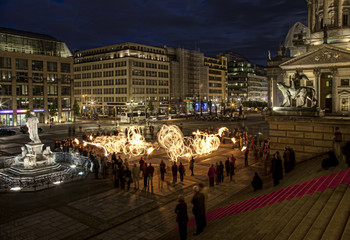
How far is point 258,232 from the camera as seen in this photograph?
9.20m

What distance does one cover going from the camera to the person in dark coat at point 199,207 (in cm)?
994

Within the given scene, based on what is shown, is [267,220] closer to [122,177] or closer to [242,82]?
[122,177]

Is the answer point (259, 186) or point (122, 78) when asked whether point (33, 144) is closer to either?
point (259, 186)

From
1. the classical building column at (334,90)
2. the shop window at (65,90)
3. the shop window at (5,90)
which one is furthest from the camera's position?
the shop window at (65,90)

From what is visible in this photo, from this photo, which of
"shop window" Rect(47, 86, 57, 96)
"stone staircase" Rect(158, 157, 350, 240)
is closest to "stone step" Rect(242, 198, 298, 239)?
"stone staircase" Rect(158, 157, 350, 240)

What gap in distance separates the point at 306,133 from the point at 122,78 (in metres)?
78.5

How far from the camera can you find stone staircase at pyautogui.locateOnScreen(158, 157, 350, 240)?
8.58 meters

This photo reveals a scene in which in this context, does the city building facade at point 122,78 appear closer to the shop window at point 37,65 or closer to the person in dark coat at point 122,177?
the shop window at point 37,65

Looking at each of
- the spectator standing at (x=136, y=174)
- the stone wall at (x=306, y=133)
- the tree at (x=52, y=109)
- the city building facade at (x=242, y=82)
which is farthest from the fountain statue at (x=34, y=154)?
the city building facade at (x=242, y=82)

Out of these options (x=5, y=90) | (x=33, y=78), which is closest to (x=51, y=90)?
(x=33, y=78)

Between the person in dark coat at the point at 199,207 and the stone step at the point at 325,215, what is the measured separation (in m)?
3.35

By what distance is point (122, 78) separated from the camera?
94.3 m

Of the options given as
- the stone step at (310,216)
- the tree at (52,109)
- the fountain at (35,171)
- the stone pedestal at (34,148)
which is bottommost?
the fountain at (35,171)

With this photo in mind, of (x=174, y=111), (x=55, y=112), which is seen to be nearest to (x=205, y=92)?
(x=174, y=111)
